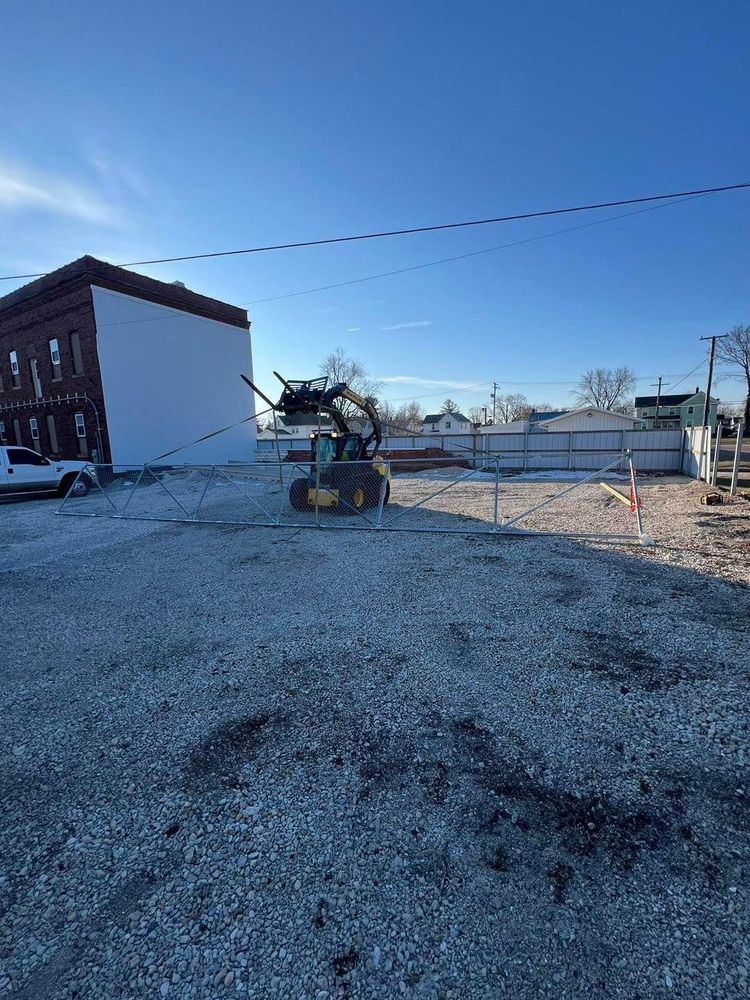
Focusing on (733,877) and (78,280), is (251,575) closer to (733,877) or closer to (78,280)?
(733,877)

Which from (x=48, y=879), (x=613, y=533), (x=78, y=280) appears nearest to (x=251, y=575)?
(x=48, y=879)

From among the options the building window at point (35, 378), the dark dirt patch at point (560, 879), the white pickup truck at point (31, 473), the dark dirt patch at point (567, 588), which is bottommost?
the dark dirt patch at point (560, 879)

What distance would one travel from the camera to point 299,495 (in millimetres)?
11062

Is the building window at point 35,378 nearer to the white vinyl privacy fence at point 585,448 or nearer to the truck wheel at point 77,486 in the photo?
the truck wheel at point 77,486

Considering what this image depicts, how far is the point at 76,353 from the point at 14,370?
6.41 m

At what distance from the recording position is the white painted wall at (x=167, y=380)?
2120 cm

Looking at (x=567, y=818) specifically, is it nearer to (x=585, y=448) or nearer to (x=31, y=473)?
(x=31, y=473)

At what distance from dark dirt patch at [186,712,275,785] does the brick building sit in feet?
71.0

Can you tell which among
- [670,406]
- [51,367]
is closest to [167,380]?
[51,367]

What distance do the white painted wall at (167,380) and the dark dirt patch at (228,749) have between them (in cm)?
1959

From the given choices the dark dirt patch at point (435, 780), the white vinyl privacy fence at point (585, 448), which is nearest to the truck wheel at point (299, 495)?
the dark dirt patch at point (435, 780)

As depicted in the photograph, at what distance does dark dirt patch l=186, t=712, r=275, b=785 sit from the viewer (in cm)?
274

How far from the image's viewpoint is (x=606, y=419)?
54.3 meters

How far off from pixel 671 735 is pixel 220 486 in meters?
17.3
